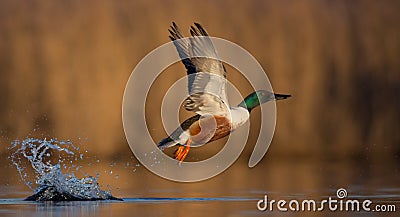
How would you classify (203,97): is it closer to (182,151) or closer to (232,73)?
(182,151)

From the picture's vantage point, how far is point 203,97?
8195mm

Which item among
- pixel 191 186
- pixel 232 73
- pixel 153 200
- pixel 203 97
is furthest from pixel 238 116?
pixel 232 73

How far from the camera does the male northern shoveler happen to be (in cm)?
803

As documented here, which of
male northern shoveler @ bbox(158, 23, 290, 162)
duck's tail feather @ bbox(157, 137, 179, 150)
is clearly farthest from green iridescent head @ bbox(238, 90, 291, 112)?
duck's tail feather @ bbox(157, 137, 179, 150)

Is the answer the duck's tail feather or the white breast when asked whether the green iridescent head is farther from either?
the duck's tail feather

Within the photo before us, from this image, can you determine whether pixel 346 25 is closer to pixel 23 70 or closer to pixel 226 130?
pixel 23 70

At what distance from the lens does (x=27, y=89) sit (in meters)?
14.0

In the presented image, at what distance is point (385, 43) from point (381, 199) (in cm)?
679

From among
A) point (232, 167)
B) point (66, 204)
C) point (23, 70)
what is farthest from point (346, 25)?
point (66, 204)

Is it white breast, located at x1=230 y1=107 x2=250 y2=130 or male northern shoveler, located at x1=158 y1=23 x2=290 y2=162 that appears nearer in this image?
male northern shoveler, located at x1=158 y1=23 x2=290 y2=162

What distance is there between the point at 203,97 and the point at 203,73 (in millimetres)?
222

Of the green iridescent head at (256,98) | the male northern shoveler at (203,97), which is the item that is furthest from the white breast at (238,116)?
the green iridescent head at (256,98)

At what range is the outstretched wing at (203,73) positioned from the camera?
8023 millimetres

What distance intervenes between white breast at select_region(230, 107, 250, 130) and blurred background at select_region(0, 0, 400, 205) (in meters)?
4.80
